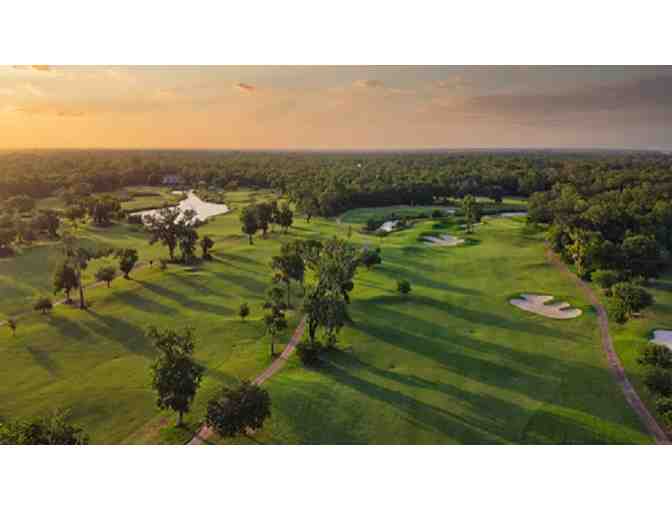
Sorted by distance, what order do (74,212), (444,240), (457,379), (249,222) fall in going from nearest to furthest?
(457,379)
(249,222)
(444,240)
(74,212)

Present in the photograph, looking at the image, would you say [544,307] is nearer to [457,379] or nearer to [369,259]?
[457,379]

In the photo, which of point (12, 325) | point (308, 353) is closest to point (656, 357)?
point (308, 353)

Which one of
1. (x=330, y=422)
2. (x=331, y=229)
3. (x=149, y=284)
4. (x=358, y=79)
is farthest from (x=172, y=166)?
(x=330, y=422)

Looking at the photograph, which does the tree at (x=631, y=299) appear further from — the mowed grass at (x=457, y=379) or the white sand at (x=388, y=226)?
the white sand at (x=388, y=226)

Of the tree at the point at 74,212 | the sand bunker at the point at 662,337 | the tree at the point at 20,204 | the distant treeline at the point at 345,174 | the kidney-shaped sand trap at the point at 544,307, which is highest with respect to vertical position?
the distant treeline at the point at 345,174

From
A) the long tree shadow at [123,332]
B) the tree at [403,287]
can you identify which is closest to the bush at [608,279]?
the tree at [403,287]
